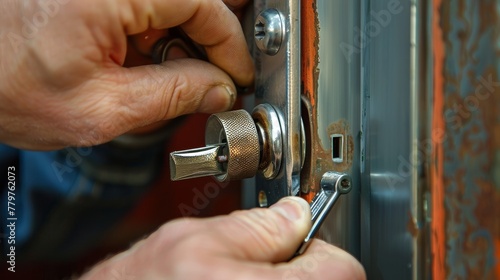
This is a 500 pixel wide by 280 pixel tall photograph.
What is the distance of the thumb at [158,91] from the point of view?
61 cm

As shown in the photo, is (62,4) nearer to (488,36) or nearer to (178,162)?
(178,162)

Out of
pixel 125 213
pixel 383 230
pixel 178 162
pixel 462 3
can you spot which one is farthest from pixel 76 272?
pixel 462 3

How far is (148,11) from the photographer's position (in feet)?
1.89

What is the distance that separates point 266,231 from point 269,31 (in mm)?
197

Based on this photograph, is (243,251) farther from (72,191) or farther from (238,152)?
(72,191)

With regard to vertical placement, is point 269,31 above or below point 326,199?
above

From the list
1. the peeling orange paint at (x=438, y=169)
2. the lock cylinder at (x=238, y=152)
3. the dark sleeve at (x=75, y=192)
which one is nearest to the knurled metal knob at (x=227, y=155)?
the lock cylinder at (x=238, y=152)

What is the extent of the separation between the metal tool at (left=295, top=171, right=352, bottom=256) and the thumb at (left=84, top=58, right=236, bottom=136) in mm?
191

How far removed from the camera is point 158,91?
0.61 m

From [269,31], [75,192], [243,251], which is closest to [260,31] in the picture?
A: [269,31]

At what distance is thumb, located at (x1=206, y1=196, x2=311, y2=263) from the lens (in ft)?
1.53

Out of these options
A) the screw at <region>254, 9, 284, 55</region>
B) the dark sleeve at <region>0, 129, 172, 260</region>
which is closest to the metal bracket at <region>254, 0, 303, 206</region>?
the screw at <region>254, 9, 284, 55</region>

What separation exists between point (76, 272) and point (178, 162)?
16.4 inches

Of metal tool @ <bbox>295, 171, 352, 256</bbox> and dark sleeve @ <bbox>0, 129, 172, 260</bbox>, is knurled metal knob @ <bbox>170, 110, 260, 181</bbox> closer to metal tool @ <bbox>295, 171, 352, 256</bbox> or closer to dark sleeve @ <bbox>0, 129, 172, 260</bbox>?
metal tool @ <bbox>295, 171, 352, 256</bbox>
